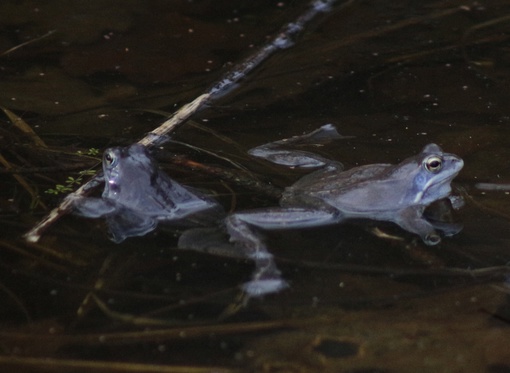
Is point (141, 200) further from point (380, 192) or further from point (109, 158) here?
point (380, 192)

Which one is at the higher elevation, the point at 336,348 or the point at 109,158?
the point at 109,158

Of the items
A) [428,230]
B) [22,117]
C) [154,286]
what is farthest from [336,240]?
[22,117]

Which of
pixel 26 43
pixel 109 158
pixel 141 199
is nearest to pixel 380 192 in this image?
pixel 141 199

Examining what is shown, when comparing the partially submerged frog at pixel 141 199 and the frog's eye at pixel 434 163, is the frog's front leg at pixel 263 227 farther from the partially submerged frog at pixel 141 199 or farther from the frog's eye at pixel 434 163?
the frog's eye at pixel 434 163

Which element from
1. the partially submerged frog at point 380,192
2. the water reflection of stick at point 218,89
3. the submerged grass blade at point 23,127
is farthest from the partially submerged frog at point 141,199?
the submerged grass blade at point 23,127

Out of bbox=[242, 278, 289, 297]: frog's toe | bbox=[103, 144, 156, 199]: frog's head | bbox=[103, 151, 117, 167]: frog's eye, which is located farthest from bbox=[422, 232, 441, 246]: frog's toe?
bbox=[103, 151, 117, 167]: frog's eye

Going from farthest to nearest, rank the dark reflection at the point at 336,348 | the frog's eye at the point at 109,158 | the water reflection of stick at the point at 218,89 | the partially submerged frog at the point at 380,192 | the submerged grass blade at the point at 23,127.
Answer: the submerged grass blade at the point at 23,127, the partially submerged frog at the point at 380,192, the frog's eye at the point at 109,158, the water reflection of stick at the point at 218,89, the dark reflection at the point at 336,348

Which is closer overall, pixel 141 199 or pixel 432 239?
pixel 432 239

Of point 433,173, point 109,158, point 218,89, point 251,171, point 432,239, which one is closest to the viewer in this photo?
point 432,239
